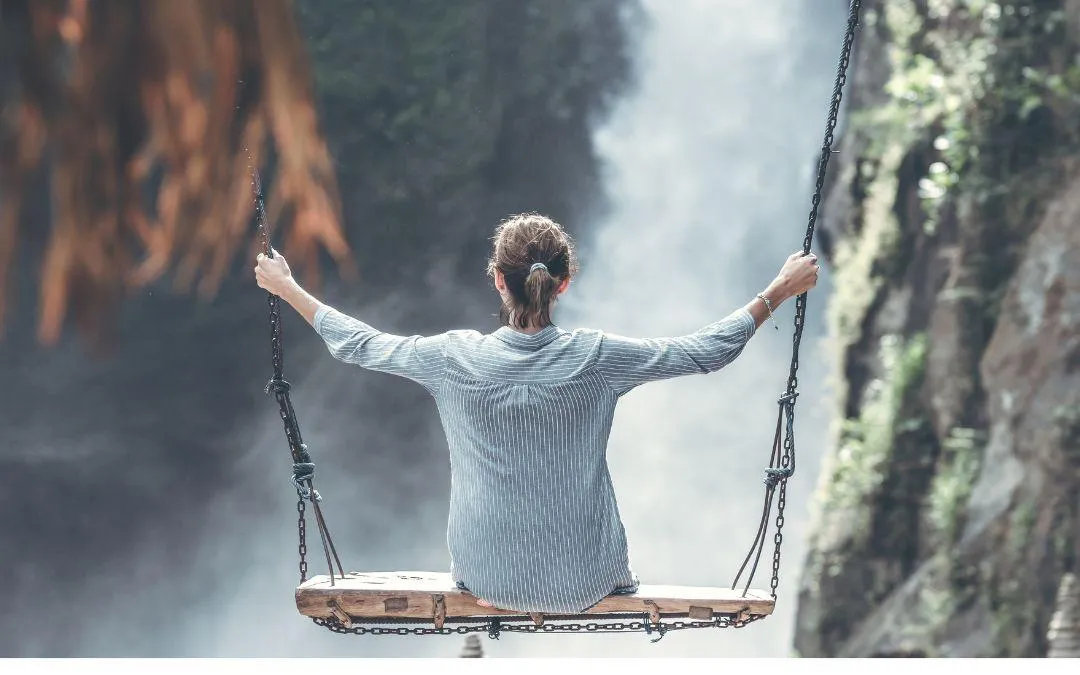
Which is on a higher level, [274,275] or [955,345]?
[955,345]

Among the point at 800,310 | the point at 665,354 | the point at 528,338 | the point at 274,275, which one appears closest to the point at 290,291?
the point at 274,275

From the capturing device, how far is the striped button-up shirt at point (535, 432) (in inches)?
89.5

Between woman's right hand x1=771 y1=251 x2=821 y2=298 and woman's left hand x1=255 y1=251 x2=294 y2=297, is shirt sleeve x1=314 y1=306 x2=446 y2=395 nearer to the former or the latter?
woman's left hand x1=255 y1=251 x2=294 y2=297

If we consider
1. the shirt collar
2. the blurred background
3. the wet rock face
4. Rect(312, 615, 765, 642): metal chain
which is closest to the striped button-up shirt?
the shirt collar

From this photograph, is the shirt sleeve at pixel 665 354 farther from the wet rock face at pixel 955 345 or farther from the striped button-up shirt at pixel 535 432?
the wet rock face at pixel 955 345

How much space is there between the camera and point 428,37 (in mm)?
9086

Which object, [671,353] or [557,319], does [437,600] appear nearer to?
[671,353]

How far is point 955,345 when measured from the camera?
651 cm

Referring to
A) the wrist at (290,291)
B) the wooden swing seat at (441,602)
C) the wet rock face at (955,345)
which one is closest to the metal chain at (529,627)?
the wooden swing seat at (441,602)

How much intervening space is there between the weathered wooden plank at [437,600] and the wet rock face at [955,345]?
131 inches

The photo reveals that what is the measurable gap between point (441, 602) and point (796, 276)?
794mm

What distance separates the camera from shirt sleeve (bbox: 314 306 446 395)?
231cm

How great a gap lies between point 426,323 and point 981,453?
4.14 metres
